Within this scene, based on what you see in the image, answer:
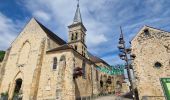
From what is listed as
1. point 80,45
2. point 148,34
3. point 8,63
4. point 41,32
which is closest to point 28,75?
point 8,63

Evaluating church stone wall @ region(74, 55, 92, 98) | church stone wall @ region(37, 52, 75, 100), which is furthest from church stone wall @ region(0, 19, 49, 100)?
church stone wall @ region(74, 55, 92, 98)

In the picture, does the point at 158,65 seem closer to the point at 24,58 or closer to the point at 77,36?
the point at 77,36

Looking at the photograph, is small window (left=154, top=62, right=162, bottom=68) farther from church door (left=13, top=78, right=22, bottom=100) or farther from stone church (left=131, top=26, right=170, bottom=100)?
church door (left=13, top=78, right=22, bottom=100)

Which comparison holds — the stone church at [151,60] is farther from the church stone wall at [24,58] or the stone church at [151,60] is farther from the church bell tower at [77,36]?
the church stone wall at [24,58]

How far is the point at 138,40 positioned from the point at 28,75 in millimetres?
18197

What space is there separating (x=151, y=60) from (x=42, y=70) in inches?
649

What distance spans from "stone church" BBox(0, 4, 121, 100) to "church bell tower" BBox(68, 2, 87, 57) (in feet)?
4.12

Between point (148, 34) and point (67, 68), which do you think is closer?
point (148, 34)

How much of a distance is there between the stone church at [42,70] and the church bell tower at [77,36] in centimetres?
126

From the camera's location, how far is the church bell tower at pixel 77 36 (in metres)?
34.6

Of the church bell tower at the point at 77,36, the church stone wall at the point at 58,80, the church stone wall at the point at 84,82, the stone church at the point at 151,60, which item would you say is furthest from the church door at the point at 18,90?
the stone church at the point at 151,60

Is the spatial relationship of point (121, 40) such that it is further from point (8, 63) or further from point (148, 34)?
point (8, 63)

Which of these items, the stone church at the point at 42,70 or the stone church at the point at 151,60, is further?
the stone church at the point at 42,70

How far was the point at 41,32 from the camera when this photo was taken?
28.6 meters
